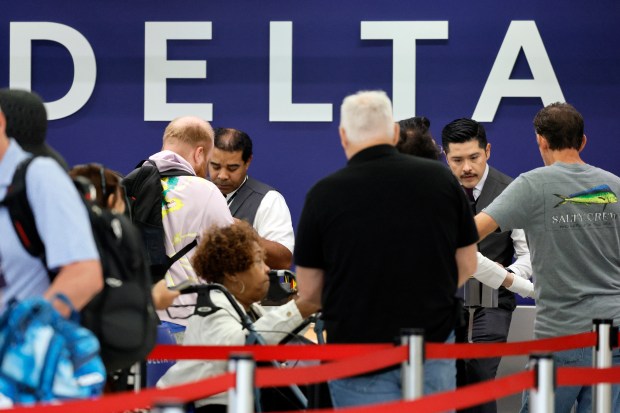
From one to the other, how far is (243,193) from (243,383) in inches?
151

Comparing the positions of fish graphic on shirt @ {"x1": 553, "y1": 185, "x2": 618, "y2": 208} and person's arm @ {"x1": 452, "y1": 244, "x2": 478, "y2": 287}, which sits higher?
fish graphic on shirt @ {"x1": 553, "y1": 185, "x2": 618, "y2": 208}

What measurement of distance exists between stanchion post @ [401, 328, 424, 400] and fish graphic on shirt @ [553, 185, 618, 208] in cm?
134

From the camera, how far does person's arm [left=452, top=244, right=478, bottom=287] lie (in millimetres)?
3924

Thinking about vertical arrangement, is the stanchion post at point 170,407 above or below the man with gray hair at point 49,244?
below

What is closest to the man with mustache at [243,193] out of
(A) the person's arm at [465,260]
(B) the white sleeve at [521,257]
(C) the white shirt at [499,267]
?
(C) the white shirt at [499,267]

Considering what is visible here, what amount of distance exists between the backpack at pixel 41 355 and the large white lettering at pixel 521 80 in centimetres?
522

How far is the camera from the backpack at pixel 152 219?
4.98 metres

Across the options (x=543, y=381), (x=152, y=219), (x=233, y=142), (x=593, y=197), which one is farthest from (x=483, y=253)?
(x=543, y=381)

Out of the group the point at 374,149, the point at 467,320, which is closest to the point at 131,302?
the point at 374,149

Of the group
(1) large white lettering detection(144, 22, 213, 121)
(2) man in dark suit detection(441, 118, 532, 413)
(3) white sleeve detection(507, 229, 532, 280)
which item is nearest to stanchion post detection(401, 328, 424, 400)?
(2) man in dark suit detection(441, 118, 532, 413)

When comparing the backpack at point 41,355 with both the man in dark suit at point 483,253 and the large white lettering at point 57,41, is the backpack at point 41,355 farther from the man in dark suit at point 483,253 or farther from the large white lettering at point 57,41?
the large white lettering at point 57,41

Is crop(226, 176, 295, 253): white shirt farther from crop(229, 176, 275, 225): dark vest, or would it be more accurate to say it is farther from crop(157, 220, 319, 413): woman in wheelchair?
crop(157, 220, 319, 413): woman in wheelchair

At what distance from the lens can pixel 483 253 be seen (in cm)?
605

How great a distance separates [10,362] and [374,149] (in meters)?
1.52
